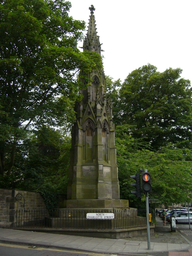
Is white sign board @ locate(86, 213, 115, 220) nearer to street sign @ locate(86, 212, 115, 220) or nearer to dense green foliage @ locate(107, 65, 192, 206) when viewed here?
street sign @ locate(86, 212, 115, 220)

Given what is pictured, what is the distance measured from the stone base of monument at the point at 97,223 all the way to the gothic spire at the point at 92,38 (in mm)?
11094

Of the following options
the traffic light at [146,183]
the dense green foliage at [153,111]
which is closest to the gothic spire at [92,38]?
the dense green foliage at [153,111]

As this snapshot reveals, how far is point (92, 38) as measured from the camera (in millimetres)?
17688

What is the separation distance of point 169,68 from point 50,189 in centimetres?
2051

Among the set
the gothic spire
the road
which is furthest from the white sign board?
the gothic spire

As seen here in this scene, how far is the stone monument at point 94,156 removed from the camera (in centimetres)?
1366

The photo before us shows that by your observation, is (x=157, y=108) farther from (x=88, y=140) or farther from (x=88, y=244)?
(x=88, y=244)

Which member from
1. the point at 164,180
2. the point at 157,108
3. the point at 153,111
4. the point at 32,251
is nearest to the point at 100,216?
the point at 32,251

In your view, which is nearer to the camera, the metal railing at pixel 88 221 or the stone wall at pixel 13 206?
the metal railing at pixel 88 221

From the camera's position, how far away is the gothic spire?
17.5m

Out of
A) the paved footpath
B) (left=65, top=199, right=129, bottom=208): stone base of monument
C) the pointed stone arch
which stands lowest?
the paved footpath

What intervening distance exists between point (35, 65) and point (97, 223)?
968cm

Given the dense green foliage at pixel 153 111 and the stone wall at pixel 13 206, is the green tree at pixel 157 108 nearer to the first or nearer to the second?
the dense green foliage at pixel 153 111

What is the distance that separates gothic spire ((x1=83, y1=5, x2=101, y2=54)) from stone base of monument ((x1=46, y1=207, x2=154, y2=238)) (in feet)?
36.4
